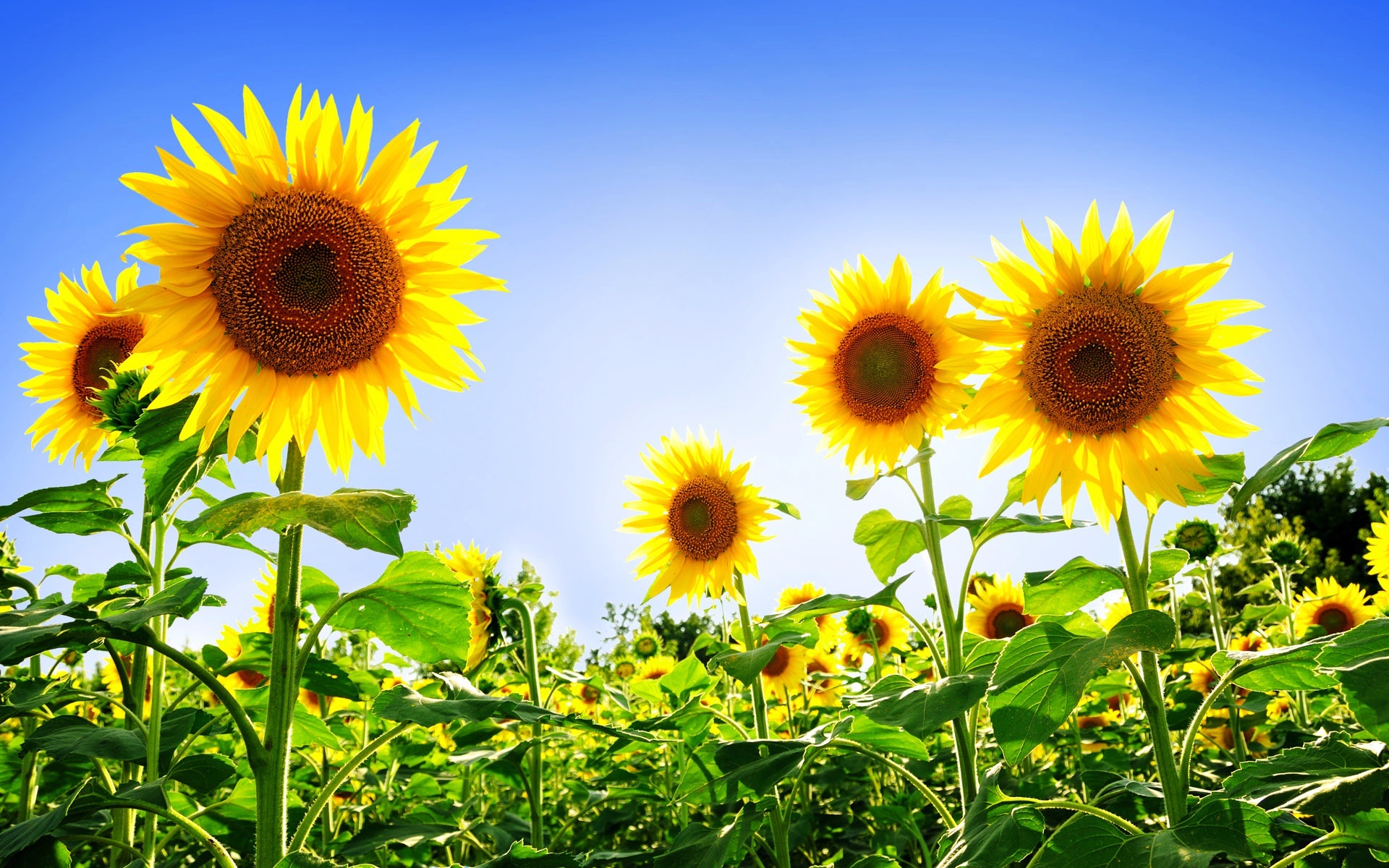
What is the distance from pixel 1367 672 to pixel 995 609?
4.05 m

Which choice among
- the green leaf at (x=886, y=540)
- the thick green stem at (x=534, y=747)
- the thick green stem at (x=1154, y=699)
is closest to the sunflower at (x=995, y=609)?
the green leaf at (x=886, y=540)

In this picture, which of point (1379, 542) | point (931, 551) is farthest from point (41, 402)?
point (1379, 542)

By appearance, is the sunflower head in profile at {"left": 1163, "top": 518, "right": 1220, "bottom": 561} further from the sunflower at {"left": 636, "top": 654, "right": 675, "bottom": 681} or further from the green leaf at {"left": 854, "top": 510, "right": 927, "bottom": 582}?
the sunflower at {"left": 636, "top": 654, "right": 675, "bottom": 681}

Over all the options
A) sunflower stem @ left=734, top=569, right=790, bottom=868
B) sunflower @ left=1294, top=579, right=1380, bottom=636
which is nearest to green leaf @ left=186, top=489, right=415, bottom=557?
sunflower stem @ left=734, top=569, right=790, bottom=868

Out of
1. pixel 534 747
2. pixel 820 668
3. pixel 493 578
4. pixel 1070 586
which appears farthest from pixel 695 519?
pixel 820 668

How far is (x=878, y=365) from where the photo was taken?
12.1 ft

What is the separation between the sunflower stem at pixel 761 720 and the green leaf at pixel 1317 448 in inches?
54.0

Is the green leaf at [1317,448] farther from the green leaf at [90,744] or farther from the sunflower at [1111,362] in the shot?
the green leaf at [90,744]

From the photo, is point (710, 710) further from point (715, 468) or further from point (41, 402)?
point (41, 402)

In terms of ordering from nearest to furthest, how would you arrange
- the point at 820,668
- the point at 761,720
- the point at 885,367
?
the point at 761,720 < the point at 885,367 < the point at 820,668

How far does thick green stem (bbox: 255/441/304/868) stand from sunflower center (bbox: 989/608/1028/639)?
14.4 feet

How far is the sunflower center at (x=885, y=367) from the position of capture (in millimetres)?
3619

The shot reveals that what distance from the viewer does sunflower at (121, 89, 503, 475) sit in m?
2.37

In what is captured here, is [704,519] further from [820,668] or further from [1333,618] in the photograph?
[1333,618]
